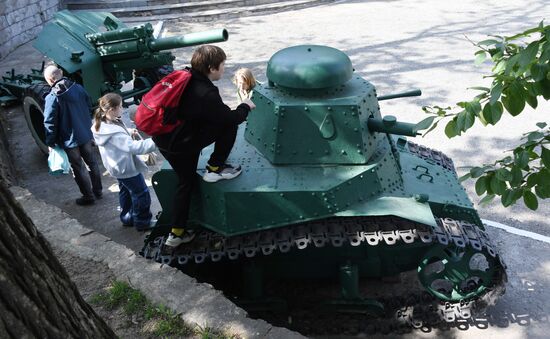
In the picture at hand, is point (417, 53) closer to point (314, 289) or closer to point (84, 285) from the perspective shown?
point (314, 289)

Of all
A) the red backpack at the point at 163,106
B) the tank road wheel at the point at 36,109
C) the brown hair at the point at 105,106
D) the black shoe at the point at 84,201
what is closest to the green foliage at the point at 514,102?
the red backpack at the point at 163,106

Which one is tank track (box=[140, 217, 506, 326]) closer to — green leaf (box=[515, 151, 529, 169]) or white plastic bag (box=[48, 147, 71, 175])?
green leaf (box=[515, 151, 529, 169])

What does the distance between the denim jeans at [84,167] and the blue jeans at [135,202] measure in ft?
2.34

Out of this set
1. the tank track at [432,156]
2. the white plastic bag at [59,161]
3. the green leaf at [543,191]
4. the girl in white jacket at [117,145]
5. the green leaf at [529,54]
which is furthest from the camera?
the white plastic bag at [59,161]

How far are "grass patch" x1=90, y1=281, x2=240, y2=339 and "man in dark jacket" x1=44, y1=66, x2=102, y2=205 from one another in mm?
2726

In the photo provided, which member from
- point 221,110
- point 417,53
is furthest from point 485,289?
point 417,53

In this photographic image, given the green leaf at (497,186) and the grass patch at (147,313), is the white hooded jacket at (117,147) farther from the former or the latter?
the green leaf at (497,186)

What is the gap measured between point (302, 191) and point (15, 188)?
2.97m

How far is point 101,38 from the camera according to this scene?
839cm

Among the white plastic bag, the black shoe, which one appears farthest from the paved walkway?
the white plastic bag

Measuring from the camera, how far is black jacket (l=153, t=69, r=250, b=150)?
13.7ft

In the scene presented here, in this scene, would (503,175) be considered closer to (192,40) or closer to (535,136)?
(535,136)

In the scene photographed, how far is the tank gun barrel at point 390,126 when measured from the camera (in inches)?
177

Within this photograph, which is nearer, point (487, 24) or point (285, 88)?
point (285, 88)
